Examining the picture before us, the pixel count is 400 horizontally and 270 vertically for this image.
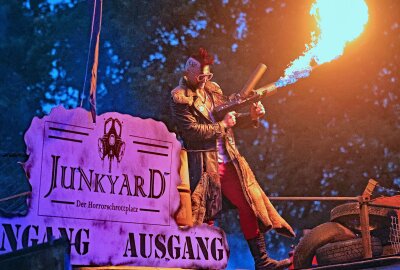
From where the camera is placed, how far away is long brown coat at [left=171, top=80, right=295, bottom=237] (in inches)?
342

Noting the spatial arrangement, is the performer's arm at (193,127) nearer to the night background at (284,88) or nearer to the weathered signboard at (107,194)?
the weathered signboard at (107,194)

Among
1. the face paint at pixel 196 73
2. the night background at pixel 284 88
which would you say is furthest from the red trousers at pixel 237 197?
the night background at pixel 284 88

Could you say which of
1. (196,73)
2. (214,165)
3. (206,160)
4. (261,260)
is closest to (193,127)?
(206,160)

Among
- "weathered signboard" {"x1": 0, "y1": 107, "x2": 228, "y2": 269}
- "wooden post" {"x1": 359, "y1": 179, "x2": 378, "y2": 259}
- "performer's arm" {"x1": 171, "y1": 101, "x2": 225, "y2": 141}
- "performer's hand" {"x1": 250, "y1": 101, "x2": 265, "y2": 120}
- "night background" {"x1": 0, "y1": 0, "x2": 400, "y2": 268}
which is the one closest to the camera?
"weathered signboard" {"x1": 0, "y1": 107, "x2": 228, "y2": 269}

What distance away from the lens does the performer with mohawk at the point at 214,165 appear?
28.5 ft

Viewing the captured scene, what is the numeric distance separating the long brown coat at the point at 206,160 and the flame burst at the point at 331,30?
187cm

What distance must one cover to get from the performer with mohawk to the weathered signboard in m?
1.38

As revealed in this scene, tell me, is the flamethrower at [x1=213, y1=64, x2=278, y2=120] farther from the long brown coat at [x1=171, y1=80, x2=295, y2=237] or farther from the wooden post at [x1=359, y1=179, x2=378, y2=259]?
the wooden post at [x1=359, y1=179, x2=378, y2=259]

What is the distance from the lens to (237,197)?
29.4 feet

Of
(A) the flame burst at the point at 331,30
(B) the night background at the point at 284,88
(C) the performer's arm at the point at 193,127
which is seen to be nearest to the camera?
(C) the performer's arm at the point at 193,127

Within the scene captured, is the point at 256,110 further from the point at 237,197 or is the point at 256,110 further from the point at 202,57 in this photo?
the point at 237,197

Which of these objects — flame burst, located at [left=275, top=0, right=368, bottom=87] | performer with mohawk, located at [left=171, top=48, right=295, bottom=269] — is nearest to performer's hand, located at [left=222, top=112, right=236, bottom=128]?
performer with mohawk, located at [left=171, top=48, right=295, bottom=269]

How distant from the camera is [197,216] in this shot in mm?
8406

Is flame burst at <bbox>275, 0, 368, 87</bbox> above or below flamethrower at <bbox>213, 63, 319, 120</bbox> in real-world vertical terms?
above
